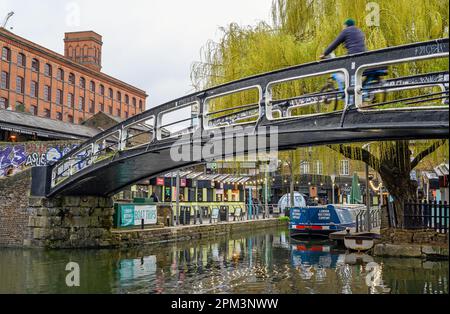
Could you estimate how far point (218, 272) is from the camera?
1397cm

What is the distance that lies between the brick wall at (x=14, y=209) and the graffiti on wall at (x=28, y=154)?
11.6 ft

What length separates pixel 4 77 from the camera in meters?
49.4

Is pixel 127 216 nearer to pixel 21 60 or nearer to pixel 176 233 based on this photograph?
pixel 176 233

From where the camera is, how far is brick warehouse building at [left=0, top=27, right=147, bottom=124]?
164 ft

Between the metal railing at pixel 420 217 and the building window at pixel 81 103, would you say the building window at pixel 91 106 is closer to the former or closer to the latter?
the building window at pixel 81 103

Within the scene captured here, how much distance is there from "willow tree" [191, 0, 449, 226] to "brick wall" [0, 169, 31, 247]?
7.92 m

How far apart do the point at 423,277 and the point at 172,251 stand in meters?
9.59

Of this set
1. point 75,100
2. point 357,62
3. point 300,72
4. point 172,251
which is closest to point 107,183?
point 172,251

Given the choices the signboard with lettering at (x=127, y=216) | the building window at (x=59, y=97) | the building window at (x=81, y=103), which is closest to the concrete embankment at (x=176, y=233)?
the signboard with lettering at (x=127, y=216)

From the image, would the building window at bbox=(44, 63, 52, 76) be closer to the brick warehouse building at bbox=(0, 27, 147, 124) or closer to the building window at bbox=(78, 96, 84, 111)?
the brick warehouse building at bbox=(0, 27, 147, 124)

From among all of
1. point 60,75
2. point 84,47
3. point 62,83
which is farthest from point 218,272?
point 84,47

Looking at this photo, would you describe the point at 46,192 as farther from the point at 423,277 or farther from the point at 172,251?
the point at 423,277

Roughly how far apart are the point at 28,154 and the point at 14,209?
520cm

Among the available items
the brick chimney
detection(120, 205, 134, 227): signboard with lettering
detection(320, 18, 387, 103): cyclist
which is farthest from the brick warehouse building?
detection(320, 18, 387, 103): cyclist
